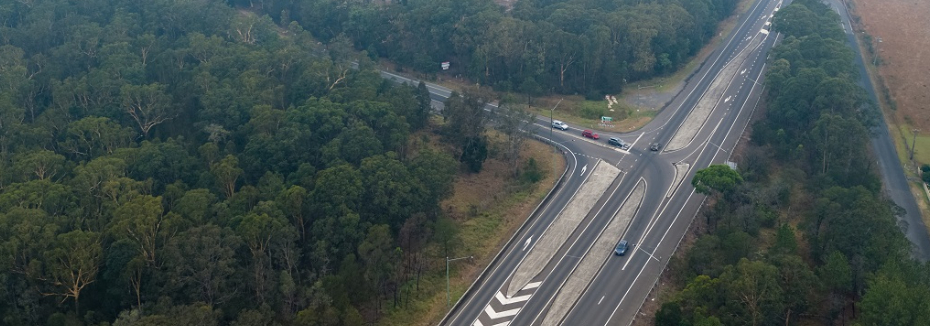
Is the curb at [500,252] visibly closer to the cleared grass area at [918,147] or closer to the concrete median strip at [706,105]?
the concrete median strip at [706,105]

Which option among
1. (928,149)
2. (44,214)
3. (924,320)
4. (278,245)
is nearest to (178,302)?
(278,245)

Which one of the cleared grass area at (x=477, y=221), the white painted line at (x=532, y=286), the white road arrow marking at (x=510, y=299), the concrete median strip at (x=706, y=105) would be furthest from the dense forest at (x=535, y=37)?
the white road arrow marking at (x=510, y=299)

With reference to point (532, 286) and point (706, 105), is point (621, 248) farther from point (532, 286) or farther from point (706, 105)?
point (706, 105)

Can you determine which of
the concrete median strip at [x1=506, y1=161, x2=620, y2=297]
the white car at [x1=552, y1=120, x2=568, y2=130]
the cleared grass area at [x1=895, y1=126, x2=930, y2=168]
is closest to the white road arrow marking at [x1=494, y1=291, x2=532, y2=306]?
the concrete median strip at [x1=506, y1=161, x2=620, y2=297]

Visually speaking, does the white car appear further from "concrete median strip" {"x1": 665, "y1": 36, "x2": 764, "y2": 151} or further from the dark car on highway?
"concrete median strip" {"x1": 665, "y1": 36, "x2": 764, "y2": 151}

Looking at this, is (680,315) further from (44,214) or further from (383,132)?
(44,214)

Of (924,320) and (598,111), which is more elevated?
(924,320)
